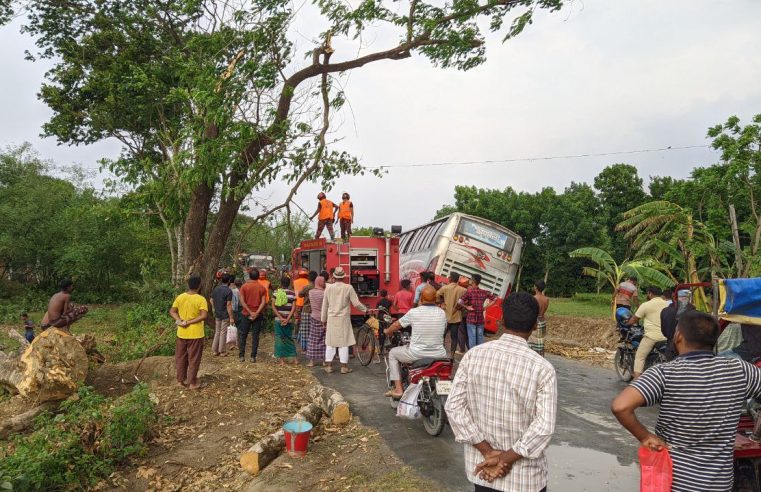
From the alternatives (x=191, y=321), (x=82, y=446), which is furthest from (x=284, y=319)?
(x=82, y=446)

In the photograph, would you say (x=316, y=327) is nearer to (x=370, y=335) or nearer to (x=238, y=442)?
(x=370, y=335)

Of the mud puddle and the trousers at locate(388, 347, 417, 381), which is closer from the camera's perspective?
the mud puddle

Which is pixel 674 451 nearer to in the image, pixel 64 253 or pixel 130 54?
pixel 130 54

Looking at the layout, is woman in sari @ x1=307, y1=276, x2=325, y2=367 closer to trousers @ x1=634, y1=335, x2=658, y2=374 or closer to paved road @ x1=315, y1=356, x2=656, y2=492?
paved road @ x1=315, y1=356, x2=656, y2=492

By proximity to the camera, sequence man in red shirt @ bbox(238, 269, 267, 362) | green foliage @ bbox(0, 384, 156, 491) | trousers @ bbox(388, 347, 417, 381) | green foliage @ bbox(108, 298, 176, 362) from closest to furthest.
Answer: green foliage @ bbox(0, 384, 156, 491) → trousers @ bbox(388, 347, 417, 381) → man in red shirt @ bbox(238, 269, 267, 362) → green foliage @ bbox(108, 298, 176, 362)

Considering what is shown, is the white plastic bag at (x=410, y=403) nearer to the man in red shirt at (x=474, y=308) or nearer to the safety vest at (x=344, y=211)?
the man in red shirt at (x=474, y=308)

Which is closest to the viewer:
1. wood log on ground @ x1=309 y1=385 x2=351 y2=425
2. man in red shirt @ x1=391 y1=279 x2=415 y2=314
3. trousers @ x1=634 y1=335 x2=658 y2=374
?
wood log on ground @ x1=309 y1=385 x2=351 y2=425

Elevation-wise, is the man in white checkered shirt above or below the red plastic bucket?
above

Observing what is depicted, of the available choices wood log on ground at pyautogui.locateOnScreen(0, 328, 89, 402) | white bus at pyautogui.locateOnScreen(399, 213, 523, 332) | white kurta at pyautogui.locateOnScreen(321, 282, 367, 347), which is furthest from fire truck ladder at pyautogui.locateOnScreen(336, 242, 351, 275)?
wood log on ground at pyautogui.locateOnScreen(0, 328, 89, 402)

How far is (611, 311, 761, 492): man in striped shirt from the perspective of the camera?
2777mm

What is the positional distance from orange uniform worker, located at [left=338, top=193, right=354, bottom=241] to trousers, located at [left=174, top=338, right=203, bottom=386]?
700cm

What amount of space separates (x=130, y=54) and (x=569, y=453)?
1611cm

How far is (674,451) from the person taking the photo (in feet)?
9.32

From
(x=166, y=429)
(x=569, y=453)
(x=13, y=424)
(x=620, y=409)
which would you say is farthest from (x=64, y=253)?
(x=620, y=409)
